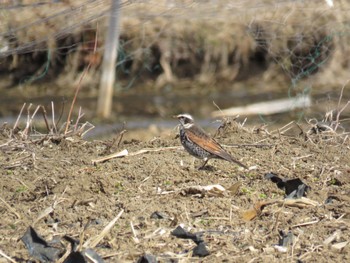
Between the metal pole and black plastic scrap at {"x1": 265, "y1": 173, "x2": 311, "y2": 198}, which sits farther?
the metal pole

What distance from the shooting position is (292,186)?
6.49 metres

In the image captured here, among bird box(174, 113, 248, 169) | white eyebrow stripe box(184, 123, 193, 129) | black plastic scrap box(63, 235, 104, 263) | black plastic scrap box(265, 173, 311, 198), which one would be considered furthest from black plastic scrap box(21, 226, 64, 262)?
white eyebrow stripe box(184, 123, 193, 129)

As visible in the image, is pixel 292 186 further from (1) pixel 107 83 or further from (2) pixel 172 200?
(1) pixel 107 83

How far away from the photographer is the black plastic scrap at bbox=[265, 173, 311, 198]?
6402mm

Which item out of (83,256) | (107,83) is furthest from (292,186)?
(107,83)

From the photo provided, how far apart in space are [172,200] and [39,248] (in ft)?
4.18

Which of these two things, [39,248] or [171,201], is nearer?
[39,248]

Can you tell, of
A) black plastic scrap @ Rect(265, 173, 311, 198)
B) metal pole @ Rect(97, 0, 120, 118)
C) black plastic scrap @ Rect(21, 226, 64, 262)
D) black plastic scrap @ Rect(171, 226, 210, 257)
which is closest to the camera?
black plastic scrap @ Rect(21, 226, 64, 262)

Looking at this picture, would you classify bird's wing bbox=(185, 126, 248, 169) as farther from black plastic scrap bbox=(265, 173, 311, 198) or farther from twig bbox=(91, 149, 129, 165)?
twig bbox=(91, 149, 129, 165)

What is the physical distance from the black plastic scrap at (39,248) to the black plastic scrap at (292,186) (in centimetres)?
189

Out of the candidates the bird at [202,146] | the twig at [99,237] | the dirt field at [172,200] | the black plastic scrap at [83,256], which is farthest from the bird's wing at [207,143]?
the black plastic scrap at [83,256]

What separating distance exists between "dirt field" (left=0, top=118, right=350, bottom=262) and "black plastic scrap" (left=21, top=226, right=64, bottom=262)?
6cm

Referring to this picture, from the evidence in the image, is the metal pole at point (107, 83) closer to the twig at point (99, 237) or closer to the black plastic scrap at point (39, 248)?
the twig at point (99, 237)

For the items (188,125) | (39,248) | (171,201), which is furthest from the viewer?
(188,125)
